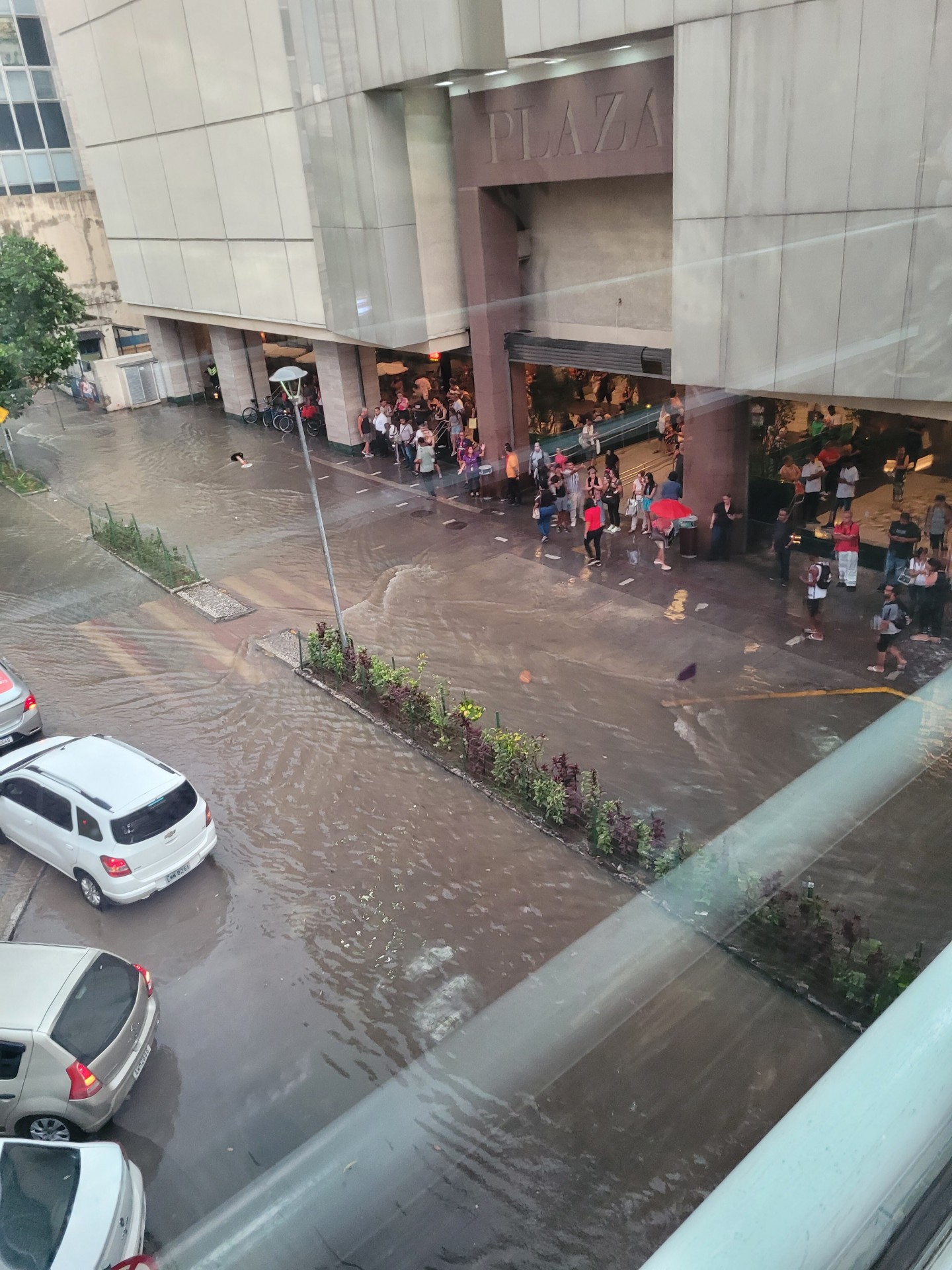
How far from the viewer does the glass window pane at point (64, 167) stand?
98.9 ft

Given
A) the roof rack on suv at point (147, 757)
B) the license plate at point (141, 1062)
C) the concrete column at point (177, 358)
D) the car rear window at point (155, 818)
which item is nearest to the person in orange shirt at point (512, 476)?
the roof rack on suv at point (147, 757)

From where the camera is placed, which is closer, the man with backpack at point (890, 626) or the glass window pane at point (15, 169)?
the man with backpack at point (890, 626)

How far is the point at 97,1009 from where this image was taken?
591 centimetres

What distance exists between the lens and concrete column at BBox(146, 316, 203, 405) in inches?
1021

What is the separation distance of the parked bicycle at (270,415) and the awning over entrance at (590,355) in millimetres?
8566

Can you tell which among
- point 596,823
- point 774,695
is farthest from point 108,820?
point 774,695

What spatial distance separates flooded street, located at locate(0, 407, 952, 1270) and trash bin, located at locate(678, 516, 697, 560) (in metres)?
0.90

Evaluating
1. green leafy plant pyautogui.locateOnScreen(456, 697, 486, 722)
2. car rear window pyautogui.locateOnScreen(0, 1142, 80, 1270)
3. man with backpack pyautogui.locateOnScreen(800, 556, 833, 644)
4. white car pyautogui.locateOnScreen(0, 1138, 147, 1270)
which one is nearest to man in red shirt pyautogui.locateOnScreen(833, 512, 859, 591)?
man with backpack pyautogui.locateOnScreen(800, 556, 833, 644)

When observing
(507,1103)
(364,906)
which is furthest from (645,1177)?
(364,906)

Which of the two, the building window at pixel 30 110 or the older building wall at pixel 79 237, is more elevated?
the building window at pixel 30 110

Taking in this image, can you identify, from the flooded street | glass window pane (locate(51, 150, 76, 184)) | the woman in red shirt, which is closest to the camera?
the flooded street

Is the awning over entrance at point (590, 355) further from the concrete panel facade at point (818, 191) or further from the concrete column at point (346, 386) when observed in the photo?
the concrete column at point (346, 386)

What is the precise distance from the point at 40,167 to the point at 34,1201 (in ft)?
109

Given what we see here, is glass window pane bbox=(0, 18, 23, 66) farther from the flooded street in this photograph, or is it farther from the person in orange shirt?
the person in orange shirt
